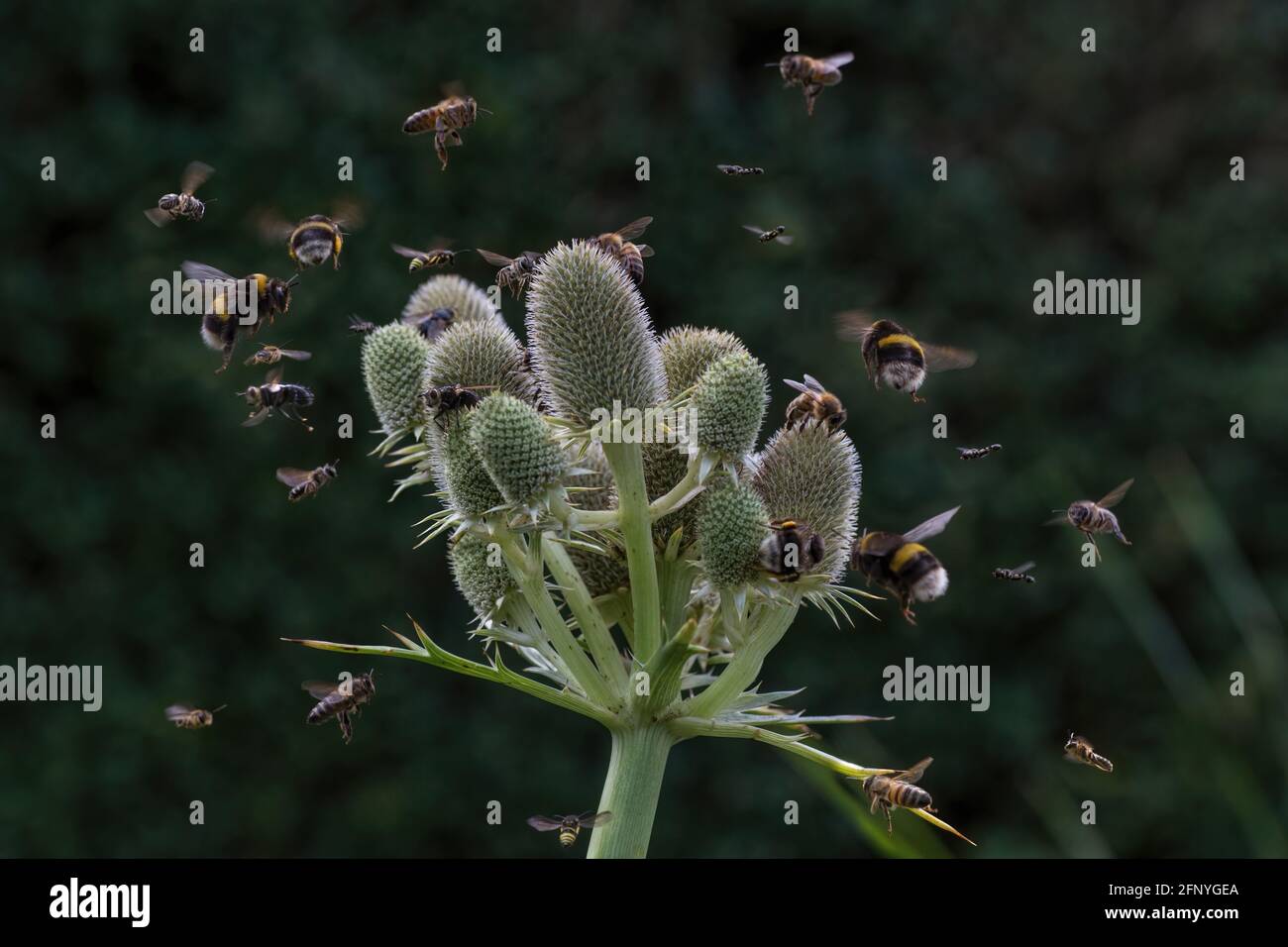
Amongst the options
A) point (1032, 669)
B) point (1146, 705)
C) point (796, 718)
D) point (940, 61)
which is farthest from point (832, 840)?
point (796, 718)

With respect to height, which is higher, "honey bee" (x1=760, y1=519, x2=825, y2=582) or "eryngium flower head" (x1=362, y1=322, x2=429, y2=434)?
"eryngium flower head" (x1=362, y1=322, x2=429, y2=434)

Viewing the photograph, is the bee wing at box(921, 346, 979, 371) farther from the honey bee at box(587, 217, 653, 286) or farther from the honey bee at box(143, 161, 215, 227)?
the honey bee at box(143, 161, 215, 227)

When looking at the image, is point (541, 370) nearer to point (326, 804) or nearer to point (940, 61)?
point (326, 804)

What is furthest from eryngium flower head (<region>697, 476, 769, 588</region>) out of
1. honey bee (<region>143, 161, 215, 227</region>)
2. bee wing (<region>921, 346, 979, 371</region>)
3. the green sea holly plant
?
honey bee (<region>143, 161, 215, 227</region>)

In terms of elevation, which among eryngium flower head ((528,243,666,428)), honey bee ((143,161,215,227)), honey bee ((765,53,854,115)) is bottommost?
eryngium flower head ((528,243,666,428))

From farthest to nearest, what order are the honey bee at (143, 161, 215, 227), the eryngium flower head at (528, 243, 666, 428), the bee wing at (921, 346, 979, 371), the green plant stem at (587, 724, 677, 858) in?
1. the honey bee at (143, 161, 215, 227)
2. the bee wing at (921, 346, 979, 371)
3. the eryngium flower head at (528, 243, 666, 428)
4. the green plant stem at (587, 724, 677, 858)
